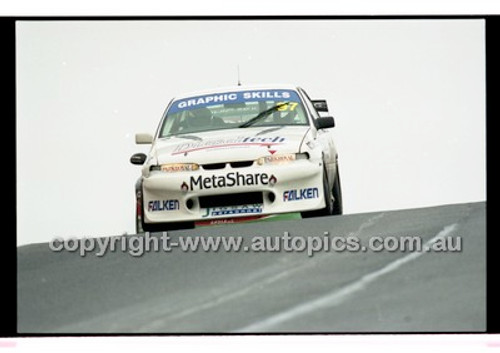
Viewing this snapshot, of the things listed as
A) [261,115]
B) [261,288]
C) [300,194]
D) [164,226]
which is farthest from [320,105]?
[261,288]

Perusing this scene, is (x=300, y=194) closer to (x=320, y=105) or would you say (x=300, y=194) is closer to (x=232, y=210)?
(x=232, y=210)

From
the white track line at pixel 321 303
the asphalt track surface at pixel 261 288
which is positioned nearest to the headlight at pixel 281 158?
the asphalt track surface at pixel 261 288

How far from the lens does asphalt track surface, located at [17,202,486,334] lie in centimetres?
1000

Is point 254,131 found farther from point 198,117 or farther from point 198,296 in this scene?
point 198,296

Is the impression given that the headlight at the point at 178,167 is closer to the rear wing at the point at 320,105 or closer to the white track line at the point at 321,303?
the rear wing at the point at 320,105

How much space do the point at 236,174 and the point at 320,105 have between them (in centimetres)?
198

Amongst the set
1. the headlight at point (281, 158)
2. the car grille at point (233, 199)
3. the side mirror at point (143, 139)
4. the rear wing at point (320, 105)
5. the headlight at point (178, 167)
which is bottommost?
the car grille at point (233, 199)

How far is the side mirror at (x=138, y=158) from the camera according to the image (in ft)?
41.4

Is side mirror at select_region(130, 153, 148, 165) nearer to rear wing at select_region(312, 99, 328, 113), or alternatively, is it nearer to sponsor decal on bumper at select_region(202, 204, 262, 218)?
sponsor decal on bumper at select_region(202, 204, 262, 218)

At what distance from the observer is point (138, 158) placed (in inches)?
498

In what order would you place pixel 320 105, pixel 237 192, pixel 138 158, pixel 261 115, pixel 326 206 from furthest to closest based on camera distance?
1. pixel 320 105
2. pixel 261 115
3. pixel 138 158
4. pixel 326 206
5. pixel 237 192

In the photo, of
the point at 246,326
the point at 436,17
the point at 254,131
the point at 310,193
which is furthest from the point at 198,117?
the point at 246,326

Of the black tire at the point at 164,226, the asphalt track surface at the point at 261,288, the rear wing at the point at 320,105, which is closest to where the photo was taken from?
the asphalt track surface at the point at 261,288

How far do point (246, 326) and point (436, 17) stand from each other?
334cm
